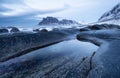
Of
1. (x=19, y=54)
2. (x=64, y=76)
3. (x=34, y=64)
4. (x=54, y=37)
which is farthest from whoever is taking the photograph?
(x=54, y=37)

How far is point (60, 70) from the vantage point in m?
3.69

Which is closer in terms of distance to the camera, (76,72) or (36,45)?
(76,72)

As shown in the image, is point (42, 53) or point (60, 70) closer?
point (60, 70)

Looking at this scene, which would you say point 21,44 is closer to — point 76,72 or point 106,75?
point 76,72

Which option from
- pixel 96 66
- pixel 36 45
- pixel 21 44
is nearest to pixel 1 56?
pixel 21 44

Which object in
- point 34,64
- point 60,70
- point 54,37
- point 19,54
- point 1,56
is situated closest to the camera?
point 60,70

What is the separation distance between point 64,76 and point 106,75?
781mm

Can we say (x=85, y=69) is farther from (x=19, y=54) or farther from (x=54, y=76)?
(x=19, y=54)

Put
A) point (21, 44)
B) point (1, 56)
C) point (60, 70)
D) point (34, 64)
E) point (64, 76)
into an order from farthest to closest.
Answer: point (21, 44), point (1, 56), point (34, 64), point (60, 70), point (64, 76)

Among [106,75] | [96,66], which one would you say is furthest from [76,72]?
[106,75]

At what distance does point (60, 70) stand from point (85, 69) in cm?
54

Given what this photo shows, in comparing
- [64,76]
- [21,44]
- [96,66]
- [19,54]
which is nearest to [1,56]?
[19,54]

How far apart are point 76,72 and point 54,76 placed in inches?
16.9

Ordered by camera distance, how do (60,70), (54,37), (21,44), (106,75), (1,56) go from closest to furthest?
(106,75) → (60,70) → (1,56) → (21,44) → (54,37)
